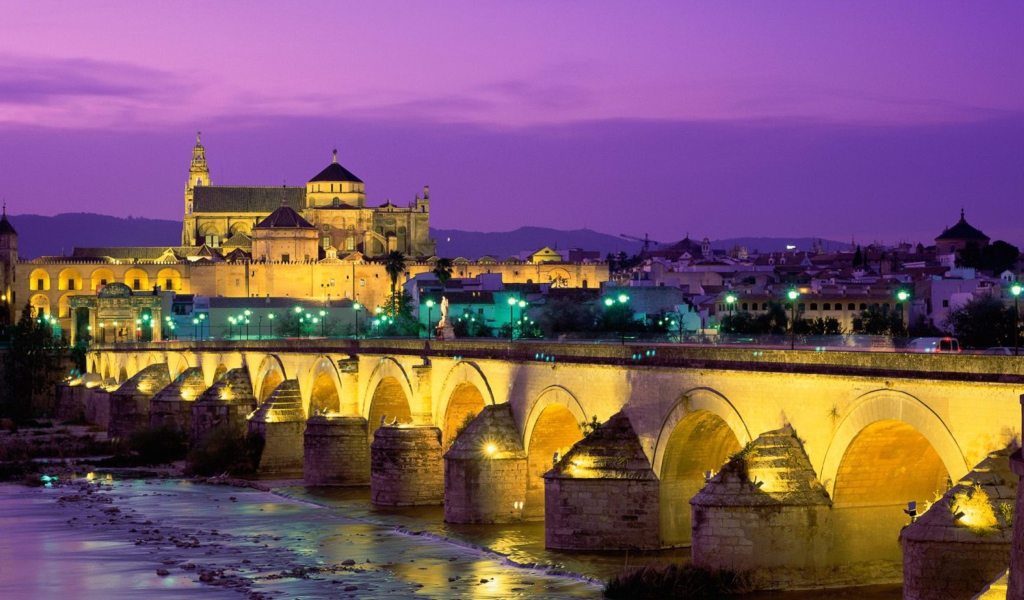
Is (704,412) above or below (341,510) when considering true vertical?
above

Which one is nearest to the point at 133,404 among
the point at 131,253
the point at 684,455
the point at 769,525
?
the point at 684,455

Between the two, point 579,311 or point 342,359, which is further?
point 579,311

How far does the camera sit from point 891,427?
20.6 m

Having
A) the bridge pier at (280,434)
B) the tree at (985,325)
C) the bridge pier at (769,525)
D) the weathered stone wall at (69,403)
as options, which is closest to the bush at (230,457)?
the bridge pier at (280,434)

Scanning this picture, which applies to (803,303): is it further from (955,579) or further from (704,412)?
(955,579)

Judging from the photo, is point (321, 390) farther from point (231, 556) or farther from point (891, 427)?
point (891, 427)

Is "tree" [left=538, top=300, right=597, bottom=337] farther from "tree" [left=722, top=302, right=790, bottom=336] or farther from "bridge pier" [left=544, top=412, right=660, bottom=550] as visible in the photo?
"bridge pier" [left=544, top=412, right=660, bottom=550]

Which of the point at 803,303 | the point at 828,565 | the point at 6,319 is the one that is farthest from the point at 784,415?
the point at 6,319

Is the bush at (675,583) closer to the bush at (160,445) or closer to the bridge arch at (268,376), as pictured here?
the bridge arch at (268,376)

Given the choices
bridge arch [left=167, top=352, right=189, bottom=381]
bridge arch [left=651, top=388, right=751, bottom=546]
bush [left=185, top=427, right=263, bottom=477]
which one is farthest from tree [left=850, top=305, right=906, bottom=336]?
bridge arch [left=651, top=388, right=751, bottom=546]

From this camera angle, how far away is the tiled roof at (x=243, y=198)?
15325 centimetres

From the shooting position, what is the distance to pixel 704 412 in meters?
24.9

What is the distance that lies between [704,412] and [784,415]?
2.81 meters

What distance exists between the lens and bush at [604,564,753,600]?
2089 cm
